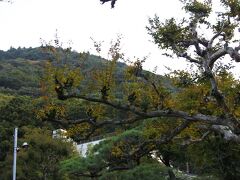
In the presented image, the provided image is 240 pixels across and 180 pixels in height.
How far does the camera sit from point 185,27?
40.3 feet

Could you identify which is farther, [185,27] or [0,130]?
[0,130]

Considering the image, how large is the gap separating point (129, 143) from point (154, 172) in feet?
4.19

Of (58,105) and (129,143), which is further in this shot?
(129,143)

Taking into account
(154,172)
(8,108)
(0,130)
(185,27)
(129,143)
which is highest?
(8,108)

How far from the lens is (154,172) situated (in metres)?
15.8

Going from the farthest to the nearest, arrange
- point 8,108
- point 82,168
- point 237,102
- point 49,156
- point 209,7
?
point 8,108 < point 49,156 < point 82,168 < point 209,7 < point 237,102

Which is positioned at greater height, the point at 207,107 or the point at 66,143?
the point at 66,143

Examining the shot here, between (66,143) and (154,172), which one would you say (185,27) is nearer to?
(154,172)

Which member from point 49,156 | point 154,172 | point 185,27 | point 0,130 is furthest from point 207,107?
point 0,130

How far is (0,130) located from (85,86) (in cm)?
2784

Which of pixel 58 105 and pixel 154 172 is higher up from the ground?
pixel 58 105

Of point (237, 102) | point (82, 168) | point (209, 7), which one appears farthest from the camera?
point (82, 168)

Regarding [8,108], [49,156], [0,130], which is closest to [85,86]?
[49,156]

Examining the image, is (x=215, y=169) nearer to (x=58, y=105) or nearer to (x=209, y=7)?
(x=209, y=7)
